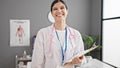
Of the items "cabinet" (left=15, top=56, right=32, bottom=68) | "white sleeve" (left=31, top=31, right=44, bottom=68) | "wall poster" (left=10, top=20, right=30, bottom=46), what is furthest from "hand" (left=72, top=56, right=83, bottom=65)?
"wall poster" (left=10, top=20, right=30, bottom=46)

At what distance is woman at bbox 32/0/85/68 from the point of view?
115 centimetres

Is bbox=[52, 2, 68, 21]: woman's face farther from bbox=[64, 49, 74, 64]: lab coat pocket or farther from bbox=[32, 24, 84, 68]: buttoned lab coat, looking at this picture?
bbox=[64, 49, 74, 64]: lab coat pocket

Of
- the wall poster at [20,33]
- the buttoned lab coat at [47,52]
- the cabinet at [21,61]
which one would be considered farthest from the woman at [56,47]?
the wall poster at [20,33]

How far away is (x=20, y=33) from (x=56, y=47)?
7.95ft

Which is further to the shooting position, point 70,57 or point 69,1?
point 69,1

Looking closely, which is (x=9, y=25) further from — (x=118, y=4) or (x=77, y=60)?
(x=77, y=60)

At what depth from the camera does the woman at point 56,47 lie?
115 cm

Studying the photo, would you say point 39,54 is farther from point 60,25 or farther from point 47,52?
point 60,25

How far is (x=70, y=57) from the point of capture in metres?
Answer: 1.18

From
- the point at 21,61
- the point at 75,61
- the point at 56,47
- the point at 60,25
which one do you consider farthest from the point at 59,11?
the point at 21,61

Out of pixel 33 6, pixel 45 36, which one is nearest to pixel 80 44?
pixel 45 36

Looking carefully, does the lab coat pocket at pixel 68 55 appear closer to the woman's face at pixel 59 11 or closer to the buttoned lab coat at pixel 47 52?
the buttoned lab coat at pixel 47 52

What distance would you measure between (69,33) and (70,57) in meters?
0.18

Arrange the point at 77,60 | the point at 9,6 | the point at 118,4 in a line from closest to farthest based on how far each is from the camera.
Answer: the point at 77,60 → the point at 118,4 → the point at 9,6
